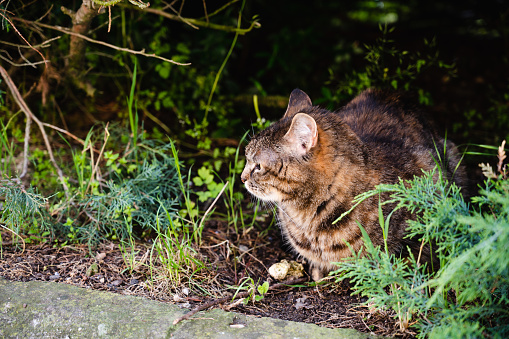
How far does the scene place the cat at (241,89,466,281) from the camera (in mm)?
2350

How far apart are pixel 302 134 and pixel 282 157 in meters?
0.18

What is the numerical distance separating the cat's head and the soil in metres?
0.46

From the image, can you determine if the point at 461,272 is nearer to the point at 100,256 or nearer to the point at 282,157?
the point at 282,157

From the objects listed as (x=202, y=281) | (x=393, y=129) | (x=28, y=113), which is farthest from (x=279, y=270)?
(x=28, y=113)

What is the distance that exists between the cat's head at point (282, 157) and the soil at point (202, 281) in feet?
1.51

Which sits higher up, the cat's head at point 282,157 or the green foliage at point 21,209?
the cat's head at point 282,157

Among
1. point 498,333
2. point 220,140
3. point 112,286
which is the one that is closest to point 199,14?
point 220,140

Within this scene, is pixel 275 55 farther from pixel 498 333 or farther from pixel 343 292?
pixel 498 333

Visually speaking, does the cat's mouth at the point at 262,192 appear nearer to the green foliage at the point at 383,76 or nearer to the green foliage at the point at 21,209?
the green foliage at the point at 21,209

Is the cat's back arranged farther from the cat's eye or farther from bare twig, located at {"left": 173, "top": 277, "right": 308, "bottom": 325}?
bare twig, located at {"left": 173, "top": 277, "right": 308, "bottom": 325}

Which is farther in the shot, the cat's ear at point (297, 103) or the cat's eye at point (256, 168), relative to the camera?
the cat's ear at point (297, 103)

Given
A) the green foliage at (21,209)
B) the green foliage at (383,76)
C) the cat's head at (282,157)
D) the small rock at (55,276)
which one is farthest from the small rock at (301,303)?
the green foliage at (383,76)

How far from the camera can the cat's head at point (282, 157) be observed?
232 cm

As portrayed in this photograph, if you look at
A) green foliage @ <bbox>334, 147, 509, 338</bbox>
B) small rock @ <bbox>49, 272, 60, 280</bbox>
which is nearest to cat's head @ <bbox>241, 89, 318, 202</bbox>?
green foliage @ <bbox>334, 147, 509, 338</bbox>
